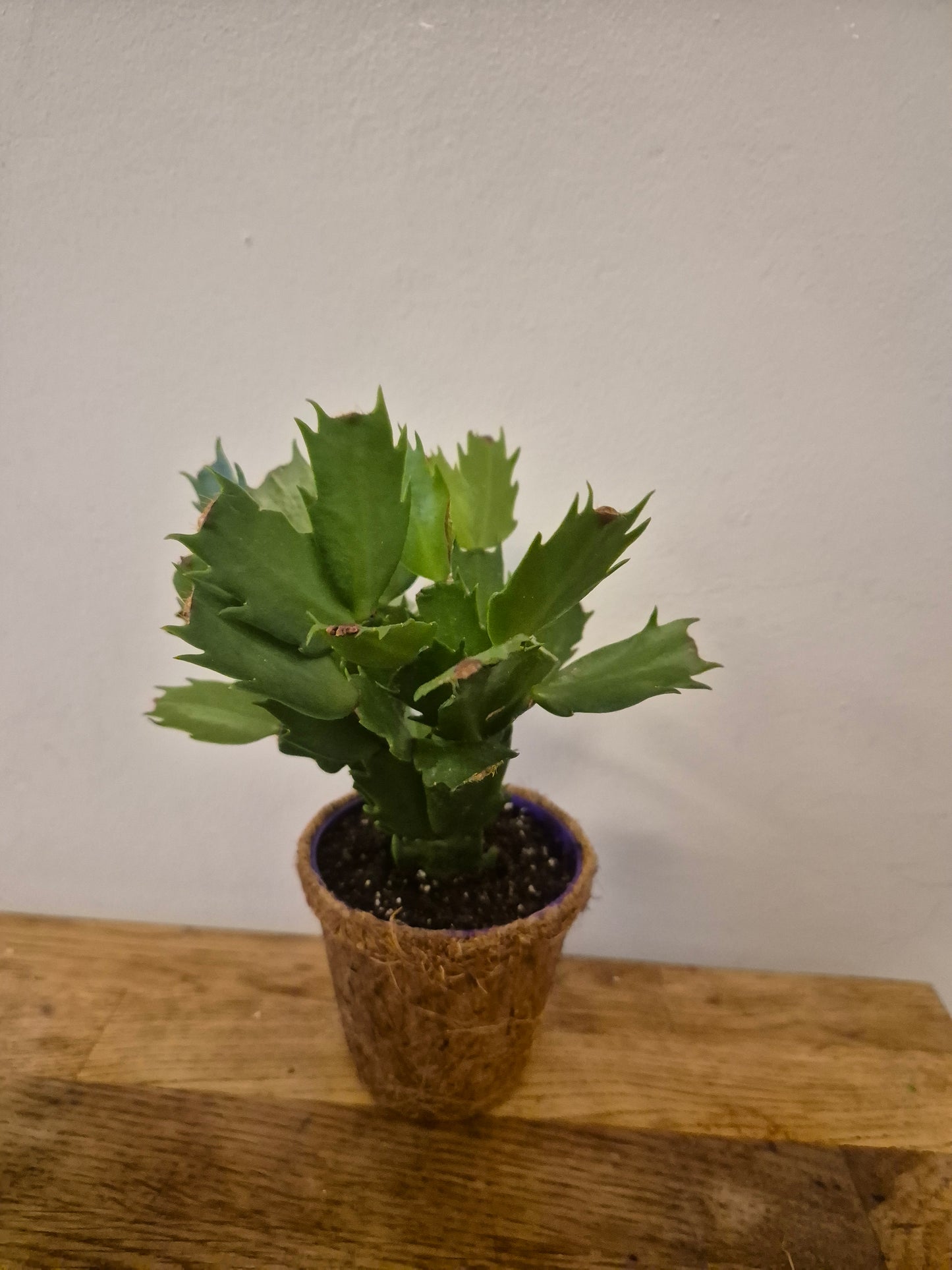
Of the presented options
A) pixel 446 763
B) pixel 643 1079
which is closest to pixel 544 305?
pixel 446 763

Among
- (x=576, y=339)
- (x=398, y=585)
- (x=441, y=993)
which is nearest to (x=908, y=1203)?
(x=441, y=993)

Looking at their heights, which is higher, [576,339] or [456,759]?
[576,339]

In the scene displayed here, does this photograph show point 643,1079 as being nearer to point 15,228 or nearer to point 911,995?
point 911,995

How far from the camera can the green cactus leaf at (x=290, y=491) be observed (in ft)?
1.69

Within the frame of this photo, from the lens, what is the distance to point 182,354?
2.24ft

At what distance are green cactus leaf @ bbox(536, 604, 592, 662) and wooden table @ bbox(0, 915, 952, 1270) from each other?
0.40 metres

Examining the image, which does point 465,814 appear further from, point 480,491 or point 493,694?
point 480,491

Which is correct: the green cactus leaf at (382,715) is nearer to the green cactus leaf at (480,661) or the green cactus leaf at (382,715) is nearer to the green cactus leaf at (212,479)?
the green cactus leaf at (480,661)

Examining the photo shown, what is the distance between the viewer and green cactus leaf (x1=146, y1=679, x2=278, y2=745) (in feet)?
1.81

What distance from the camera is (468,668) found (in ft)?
1.31

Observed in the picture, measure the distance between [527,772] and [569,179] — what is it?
0.54 m

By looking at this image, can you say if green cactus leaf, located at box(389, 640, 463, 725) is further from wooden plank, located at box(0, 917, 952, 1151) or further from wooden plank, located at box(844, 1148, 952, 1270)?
wooden plank, located at box(844, 1148, 952, 1270)

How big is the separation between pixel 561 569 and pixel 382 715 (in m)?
0.15

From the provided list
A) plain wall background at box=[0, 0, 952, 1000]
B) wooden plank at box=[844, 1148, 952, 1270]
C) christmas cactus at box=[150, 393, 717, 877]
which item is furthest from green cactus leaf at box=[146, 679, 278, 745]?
wooden plank at box=[844, 1148, 952, 1270]
